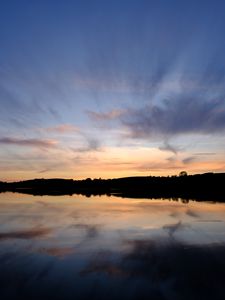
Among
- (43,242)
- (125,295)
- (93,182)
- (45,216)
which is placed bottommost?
(125,295)

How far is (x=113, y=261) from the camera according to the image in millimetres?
13367

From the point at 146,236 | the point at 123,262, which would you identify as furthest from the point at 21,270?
the point at 146,236

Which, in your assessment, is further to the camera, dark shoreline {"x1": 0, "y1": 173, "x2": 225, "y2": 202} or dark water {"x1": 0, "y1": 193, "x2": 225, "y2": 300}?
dark shoreline {"x1": 0, "y1": 173, "x2": 225, "y2": 202}

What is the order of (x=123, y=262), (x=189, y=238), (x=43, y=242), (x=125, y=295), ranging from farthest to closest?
1. (x=189, y=238)
2. (x=43, y=242)
3. (x=123, y=262)
4. (x=125, y=295)

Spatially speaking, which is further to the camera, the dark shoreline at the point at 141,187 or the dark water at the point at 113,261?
the dark shoreline at the point at 141,187

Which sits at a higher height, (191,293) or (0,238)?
(0,238)

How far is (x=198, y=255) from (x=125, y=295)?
230 inches

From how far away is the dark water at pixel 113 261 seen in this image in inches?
386

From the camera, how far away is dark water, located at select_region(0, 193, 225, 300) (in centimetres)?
980

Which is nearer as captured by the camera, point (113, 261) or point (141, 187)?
point (113, 261)

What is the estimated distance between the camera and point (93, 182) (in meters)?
187

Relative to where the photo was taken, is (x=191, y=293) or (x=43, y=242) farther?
(x=43, y=242)

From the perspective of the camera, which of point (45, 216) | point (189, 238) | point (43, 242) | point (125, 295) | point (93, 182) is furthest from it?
point (93, 182)

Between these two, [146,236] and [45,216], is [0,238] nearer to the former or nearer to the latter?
[146,236]
